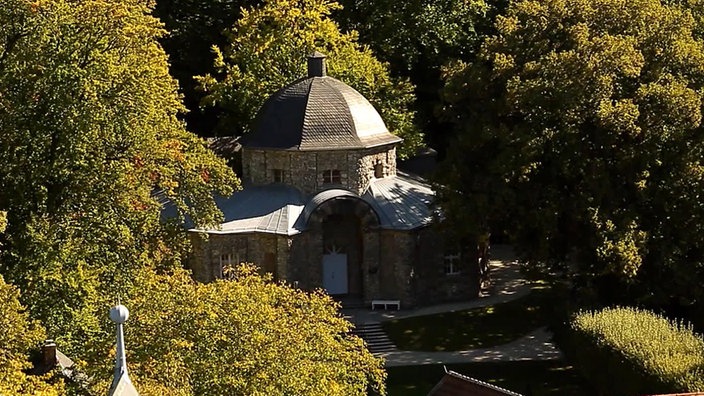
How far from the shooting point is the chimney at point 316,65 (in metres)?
51.2

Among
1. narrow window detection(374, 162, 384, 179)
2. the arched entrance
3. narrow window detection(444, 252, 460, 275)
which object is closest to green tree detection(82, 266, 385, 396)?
the arched entrance

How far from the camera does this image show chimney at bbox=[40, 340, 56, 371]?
99.8 feet

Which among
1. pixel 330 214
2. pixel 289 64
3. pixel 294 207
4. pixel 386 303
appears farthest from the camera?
pixel 289 64

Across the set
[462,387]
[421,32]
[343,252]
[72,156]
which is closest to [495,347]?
[343,252]

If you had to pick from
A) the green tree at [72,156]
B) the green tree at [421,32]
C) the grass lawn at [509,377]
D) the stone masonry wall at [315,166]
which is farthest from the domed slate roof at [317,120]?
the green tree at [72,156]

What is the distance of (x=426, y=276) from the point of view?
49.8 m

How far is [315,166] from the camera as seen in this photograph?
163 feet

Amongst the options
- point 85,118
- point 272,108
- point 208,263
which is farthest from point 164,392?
point 272,108

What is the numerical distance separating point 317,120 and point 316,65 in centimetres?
→ 291

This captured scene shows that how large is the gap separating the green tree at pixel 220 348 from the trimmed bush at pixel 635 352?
9.36 meters

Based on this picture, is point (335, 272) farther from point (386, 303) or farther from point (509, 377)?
point (509, 377)

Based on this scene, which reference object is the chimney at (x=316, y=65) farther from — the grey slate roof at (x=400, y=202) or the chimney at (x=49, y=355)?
the chimney at (x=49, y=355)

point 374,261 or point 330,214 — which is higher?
point 330,214

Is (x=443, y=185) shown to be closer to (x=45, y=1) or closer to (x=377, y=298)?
(x=377, y=298)
